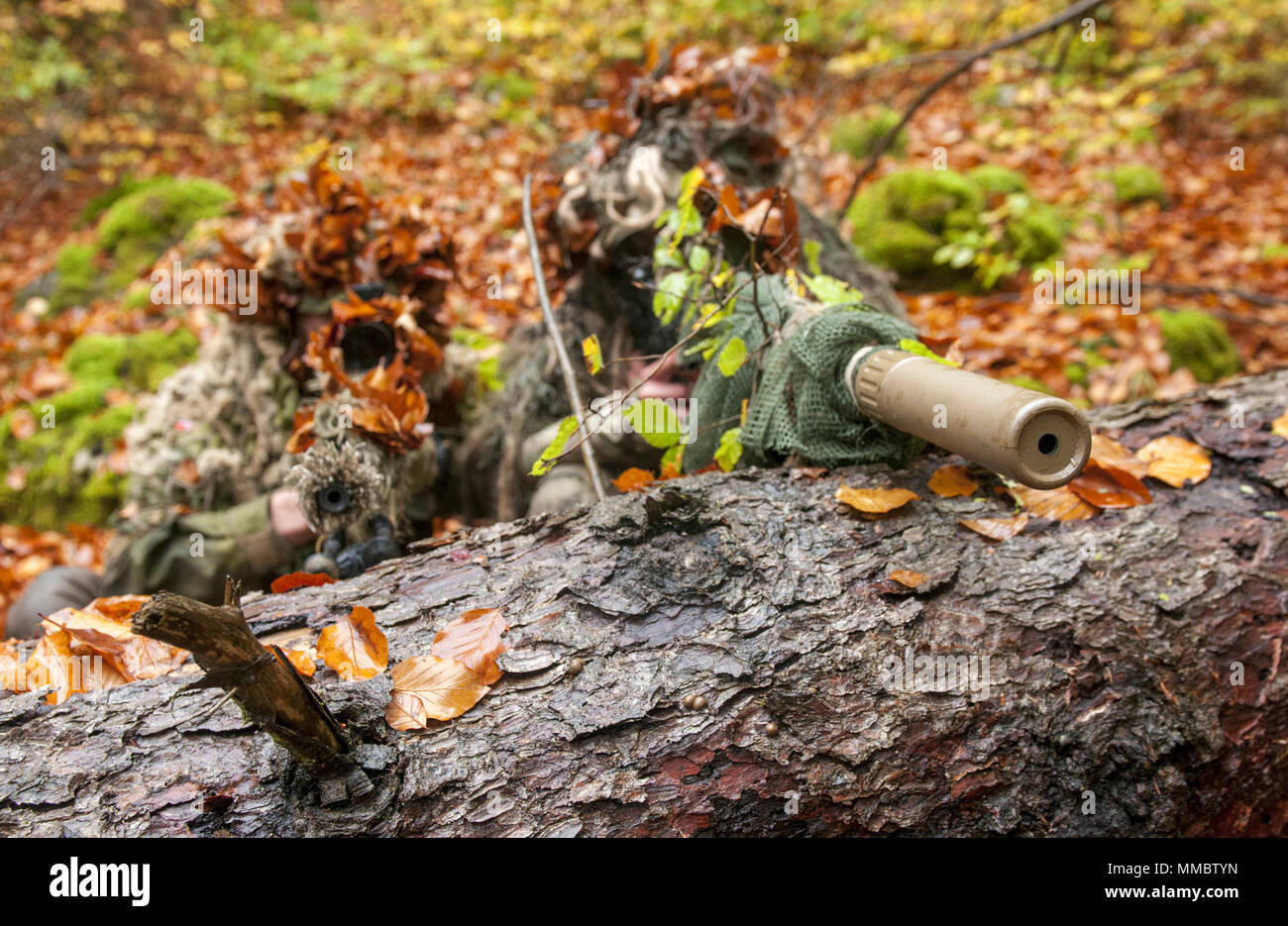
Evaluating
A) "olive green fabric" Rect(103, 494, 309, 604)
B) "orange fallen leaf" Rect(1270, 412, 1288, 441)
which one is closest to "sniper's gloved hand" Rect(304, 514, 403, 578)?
"olive green fabric" Rect(103, 494, 309, 604)

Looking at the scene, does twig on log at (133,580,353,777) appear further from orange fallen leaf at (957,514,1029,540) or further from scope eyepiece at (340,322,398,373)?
scope eyepiece at (340,322,398,373)

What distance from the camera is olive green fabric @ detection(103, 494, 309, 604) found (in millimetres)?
2590

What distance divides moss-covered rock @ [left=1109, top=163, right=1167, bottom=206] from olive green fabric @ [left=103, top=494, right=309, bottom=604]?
6688mm

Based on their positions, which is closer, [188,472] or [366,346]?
[366,346]

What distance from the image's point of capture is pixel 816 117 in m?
4.23

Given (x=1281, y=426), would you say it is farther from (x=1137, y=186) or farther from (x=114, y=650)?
(x=1137, y=186)

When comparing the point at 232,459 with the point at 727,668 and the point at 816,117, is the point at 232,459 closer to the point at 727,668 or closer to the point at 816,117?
the point at 727,668

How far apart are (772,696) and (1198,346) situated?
409 centimetres

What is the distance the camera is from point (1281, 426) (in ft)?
6.60

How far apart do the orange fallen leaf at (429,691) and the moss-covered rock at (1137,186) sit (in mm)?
6892

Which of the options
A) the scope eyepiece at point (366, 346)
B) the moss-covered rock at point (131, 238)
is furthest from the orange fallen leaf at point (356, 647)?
the moss-covered rock at point (131, 238)

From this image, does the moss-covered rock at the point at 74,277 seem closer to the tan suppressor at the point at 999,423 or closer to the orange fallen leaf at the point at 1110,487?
the tan suppressor at the point at 999,423

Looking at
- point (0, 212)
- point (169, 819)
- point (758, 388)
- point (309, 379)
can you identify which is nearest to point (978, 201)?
point (758, 388)

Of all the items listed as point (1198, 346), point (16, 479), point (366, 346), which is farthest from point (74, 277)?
point (1198, 346)
